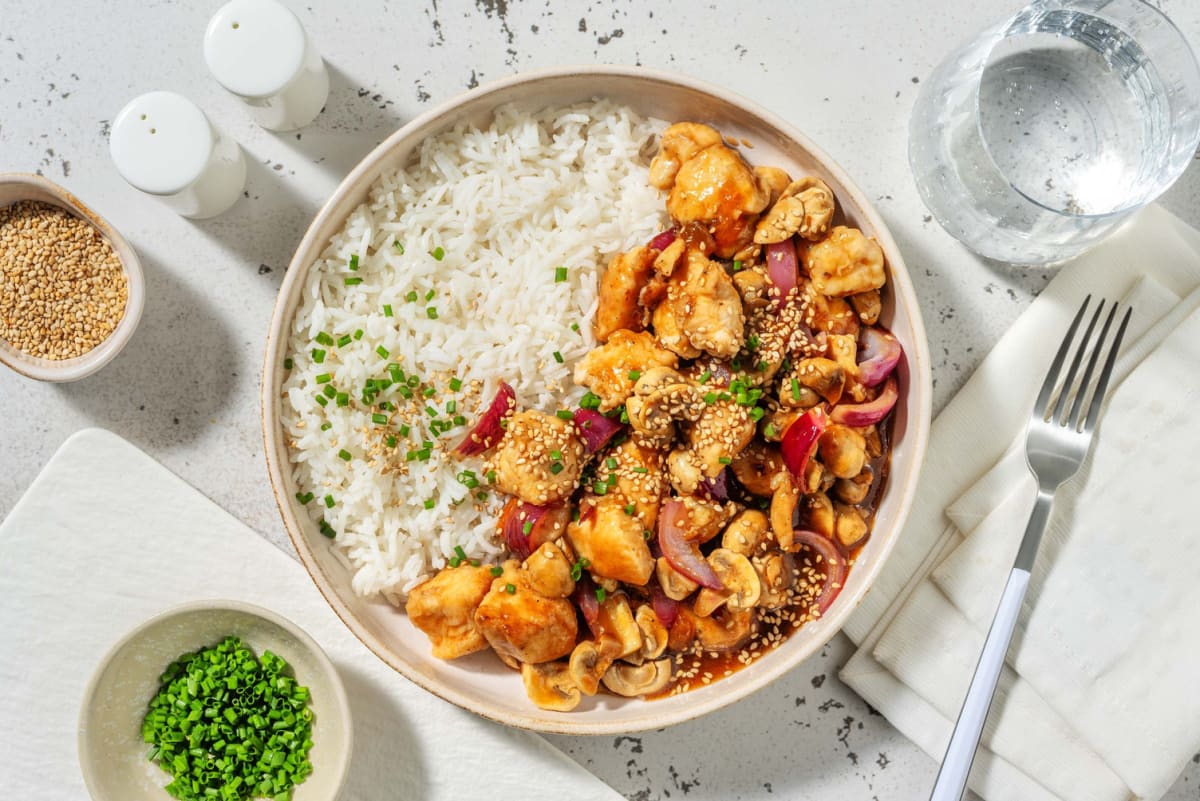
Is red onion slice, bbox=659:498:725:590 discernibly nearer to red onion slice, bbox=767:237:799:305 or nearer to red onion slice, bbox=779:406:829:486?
red onion slice, bbox=779:406:829:486

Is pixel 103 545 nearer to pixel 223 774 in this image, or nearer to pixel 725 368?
pixel 223 774

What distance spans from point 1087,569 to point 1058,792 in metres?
0.65

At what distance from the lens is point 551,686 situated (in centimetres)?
235

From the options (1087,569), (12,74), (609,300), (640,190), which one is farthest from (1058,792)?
(12,74)

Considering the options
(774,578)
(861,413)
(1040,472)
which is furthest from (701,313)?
(1040,472)

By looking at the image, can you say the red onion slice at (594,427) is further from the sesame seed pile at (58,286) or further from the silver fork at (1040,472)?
the sesame seed pile at (58,286)

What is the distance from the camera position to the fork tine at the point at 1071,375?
248 centimetres

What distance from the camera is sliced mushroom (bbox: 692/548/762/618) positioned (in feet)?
7.43

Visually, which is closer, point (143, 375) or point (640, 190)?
point (640, 190)

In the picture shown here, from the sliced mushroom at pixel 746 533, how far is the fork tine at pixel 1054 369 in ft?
2.79

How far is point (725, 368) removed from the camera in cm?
234

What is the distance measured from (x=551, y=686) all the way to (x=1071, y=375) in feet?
5.37

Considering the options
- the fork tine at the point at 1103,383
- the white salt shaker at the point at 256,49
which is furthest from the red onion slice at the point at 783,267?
the white salt shaker at the point at 256,49

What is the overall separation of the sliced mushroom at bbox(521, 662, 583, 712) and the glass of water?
5.44ft
